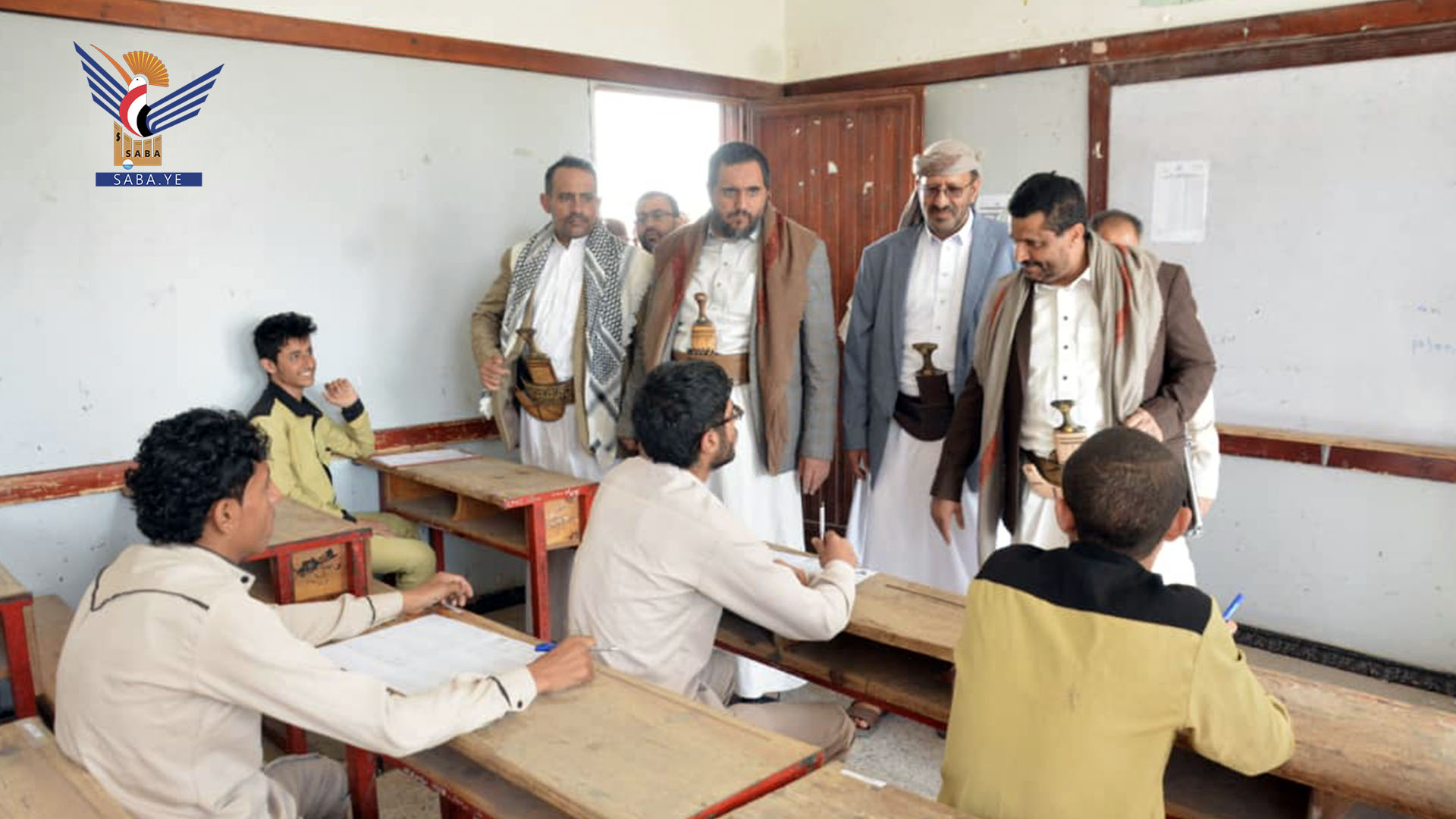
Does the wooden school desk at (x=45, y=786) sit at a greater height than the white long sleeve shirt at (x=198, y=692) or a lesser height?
lesser

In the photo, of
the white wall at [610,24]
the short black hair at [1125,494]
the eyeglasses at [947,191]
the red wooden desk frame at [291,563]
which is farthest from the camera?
the white wall at [610,24]

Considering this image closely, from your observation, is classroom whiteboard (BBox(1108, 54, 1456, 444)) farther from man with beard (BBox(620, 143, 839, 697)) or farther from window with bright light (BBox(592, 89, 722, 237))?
window with bright light (BBox(592, 89, 722, 237))

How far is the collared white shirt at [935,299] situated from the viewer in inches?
133

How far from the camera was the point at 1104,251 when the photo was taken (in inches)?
102

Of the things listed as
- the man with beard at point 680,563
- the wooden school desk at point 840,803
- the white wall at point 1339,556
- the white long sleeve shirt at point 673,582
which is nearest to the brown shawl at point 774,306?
the man with beard at point 680,563

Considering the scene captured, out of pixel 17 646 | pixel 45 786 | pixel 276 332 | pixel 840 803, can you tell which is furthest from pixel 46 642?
pixel 840 803

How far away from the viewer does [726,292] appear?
3.53 metres

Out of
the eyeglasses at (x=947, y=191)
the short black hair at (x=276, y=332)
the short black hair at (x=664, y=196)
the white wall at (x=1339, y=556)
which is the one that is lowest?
the white wall at (x=1339, y=556)

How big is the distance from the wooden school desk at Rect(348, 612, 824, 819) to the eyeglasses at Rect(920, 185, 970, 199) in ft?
6.73

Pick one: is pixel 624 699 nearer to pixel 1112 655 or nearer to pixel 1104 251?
pixel 1112 655

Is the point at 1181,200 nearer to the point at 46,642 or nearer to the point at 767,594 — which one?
the point at 767,594

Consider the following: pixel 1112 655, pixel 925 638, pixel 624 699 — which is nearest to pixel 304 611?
pixel 624 699

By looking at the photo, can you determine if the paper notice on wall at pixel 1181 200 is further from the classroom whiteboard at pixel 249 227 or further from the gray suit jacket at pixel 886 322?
the classroom whiteboard at pixel 249 227

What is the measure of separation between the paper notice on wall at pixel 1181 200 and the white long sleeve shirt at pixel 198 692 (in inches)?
132
